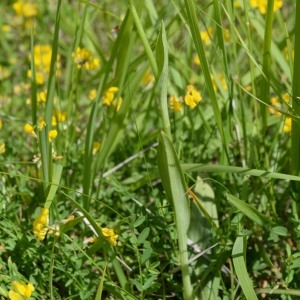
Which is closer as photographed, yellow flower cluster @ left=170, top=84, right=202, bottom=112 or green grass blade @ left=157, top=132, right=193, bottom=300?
green grass blade @ left=157, top=132, right=193, bottom=300

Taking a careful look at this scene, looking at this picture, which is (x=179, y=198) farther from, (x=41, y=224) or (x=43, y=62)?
(x=43, y=62)

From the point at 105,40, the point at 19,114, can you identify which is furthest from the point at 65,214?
the point at 105,40

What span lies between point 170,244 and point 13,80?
5.23 ft

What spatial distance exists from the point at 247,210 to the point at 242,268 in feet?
0.46

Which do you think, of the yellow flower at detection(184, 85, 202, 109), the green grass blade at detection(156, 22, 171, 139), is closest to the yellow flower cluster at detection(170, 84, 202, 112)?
the yellow flower at detection(184, 85, 202, 109)

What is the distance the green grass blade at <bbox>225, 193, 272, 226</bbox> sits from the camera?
1.50 metres

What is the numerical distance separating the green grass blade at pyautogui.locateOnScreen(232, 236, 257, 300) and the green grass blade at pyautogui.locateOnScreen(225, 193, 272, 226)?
6 cm

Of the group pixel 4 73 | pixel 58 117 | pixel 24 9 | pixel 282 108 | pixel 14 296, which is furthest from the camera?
pixel 24 9

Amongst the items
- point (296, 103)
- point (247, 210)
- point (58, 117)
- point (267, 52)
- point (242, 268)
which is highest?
point (267, 52)

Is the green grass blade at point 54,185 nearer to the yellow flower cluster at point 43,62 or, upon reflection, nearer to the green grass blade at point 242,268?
the green grass blade at point 242,268

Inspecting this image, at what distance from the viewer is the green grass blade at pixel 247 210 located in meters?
1.50

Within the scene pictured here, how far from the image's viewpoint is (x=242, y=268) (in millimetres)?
1490

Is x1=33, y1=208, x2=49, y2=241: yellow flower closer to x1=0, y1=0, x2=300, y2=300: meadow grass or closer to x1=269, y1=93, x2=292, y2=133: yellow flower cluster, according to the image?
x1=0, y1=0, x2=300, y2=300: meadow grass

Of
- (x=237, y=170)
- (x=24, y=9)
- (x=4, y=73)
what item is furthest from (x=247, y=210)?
(x=24, y=9)
